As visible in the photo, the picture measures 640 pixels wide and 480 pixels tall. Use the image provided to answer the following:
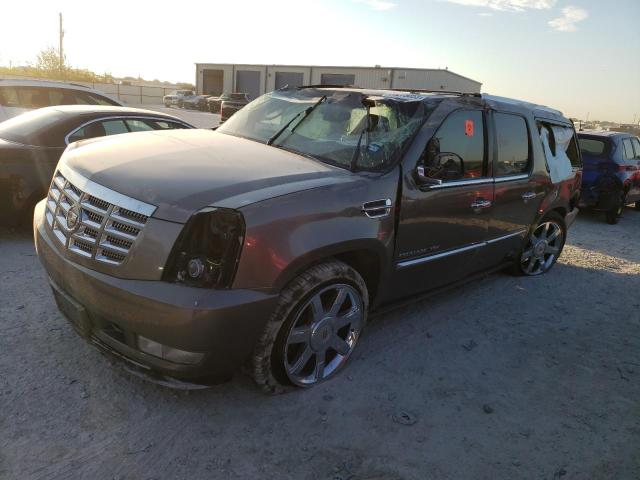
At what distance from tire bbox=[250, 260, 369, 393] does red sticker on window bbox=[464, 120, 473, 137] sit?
5.11 ft

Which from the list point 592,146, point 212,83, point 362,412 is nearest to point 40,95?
point 362,412

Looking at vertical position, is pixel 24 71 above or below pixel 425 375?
above

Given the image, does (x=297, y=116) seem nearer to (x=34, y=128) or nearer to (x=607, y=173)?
(x=34, y=128)

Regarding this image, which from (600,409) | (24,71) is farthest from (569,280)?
(24,71)

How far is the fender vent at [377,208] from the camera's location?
2941mm

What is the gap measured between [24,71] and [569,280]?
4448cm

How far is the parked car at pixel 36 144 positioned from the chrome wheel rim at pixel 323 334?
11.3 ft

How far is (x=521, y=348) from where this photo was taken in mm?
3844

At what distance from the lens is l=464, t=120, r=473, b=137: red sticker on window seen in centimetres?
375

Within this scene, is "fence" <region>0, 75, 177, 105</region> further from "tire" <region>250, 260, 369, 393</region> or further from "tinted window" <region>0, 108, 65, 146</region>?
"tire" <region>250, 260, 369, 393</region>

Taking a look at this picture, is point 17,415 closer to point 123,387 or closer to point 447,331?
point 123,387

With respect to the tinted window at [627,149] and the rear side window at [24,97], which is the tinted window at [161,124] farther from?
the tinted window at [627,149]

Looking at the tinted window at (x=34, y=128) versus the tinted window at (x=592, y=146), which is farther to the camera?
the tinted window at (x=592, y=146)

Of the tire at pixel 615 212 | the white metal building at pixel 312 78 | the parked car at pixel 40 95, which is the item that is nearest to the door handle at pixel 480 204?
the parked car at pixel 40 95
